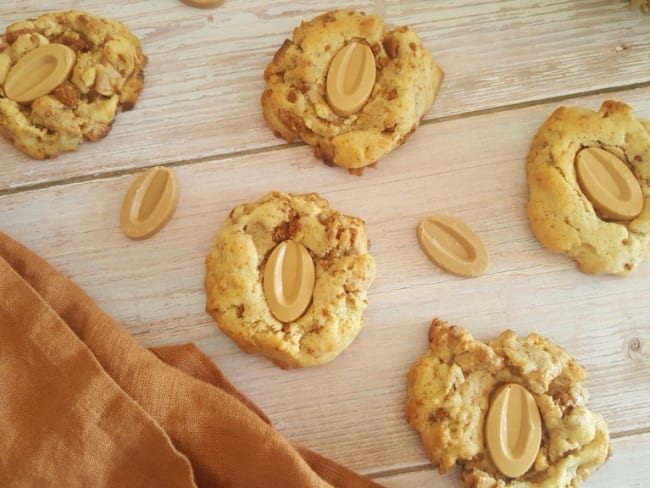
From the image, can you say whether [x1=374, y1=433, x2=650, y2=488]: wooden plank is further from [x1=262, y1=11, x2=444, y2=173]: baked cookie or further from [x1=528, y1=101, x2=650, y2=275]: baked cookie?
[x1=262, y1=11, x2=444, y2=173]: baked cookie

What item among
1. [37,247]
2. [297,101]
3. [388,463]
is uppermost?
[297,101]

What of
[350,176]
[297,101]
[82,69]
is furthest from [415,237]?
[82,69]

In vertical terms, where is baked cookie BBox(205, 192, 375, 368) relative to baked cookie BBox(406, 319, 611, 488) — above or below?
above

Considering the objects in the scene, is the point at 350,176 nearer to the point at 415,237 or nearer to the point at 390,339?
the point at 415,237

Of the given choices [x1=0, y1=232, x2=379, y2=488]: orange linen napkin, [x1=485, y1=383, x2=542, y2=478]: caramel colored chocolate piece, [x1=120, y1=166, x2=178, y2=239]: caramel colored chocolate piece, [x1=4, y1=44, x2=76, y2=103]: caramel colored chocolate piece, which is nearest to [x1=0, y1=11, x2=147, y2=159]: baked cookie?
[x1=4, y1=44, x2=76, y2=103]: caramel colored chocolate piece

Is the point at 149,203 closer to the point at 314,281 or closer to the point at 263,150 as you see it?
the point at 263,150

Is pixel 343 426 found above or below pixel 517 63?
below

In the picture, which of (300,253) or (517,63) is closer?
(300,253)

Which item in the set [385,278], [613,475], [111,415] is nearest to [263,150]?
[385,278]
